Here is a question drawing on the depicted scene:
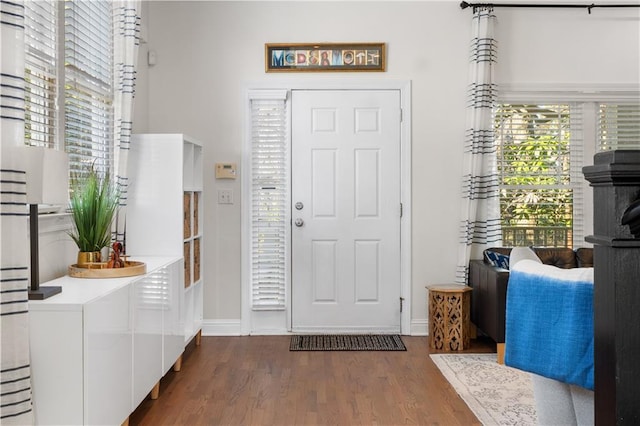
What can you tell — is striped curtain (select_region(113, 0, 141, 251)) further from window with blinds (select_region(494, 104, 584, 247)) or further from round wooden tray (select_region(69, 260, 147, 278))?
window with blinds (select_region(494, 104, 584, 247))

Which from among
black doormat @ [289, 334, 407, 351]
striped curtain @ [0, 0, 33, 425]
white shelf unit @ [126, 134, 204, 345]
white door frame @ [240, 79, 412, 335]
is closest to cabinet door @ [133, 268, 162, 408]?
white shelf unit @ [126, 134, 204, 345]

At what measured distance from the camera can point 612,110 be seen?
467 centimetres

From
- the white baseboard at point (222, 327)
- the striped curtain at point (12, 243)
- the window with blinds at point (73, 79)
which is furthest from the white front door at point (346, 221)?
the striped curtain at point (12, 243)

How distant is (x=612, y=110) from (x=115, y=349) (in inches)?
171

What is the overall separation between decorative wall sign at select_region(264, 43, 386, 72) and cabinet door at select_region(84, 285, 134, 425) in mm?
2603

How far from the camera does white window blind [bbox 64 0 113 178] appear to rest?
9.73 feet

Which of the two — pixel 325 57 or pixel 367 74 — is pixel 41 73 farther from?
pixel 367 74

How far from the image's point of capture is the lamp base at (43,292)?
6.69 ft

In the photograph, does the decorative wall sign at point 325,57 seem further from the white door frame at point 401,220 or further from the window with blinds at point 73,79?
the window with blinds at point 73,79

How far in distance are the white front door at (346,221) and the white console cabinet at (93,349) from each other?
6.04 feet

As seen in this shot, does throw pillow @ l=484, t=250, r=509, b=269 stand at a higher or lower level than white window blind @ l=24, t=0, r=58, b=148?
lower

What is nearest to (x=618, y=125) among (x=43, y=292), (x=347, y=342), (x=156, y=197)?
(x=347, y=342)

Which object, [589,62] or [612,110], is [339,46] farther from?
[612,110]

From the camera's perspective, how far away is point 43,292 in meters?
2.08
